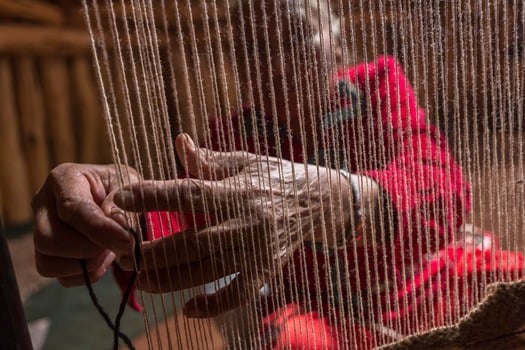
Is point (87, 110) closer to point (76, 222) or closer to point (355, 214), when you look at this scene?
point (76, 222)

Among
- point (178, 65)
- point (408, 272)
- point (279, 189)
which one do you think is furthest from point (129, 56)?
point (408, 272)

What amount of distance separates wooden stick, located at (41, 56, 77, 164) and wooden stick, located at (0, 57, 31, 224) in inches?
2.7

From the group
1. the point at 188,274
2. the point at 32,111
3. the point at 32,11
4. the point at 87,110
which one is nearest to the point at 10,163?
the point at 32,111

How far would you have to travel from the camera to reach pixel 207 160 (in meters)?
0.39

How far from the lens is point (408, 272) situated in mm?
494

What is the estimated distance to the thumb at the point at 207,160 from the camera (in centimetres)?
39

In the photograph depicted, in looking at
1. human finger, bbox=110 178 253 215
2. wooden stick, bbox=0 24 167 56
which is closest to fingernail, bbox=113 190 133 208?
human finger, bbox=110 178 253 215

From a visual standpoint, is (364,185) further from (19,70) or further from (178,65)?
(19,70)

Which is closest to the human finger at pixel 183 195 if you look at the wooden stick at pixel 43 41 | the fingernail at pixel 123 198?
the fingernail at pixel 123 198

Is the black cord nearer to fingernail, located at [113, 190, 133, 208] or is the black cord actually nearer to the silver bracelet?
fingernail, located at [113, 190, 133, 208]

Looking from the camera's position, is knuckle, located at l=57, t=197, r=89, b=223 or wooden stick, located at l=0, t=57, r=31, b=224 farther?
wooden stick, located at l=0, t=57, r=31, b=224

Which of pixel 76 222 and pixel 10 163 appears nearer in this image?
pixel 76 222

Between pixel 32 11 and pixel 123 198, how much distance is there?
0.32 meters

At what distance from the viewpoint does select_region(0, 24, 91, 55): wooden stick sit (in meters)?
0.38
